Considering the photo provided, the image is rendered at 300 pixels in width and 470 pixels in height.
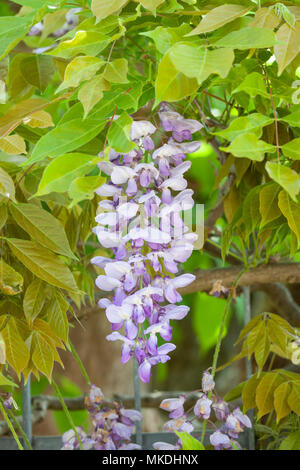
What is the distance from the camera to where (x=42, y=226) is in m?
0.60

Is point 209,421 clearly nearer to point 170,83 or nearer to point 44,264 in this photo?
point 44,264

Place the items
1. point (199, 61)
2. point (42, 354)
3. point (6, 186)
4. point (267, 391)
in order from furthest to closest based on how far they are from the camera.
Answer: point (267, 391) → point (42, 354) → point (6, 186) → point (199, 61)

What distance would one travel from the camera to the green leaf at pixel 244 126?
1.48ft

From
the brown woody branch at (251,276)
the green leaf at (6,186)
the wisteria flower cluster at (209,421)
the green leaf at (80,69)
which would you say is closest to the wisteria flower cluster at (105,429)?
the wisteria flower cluster at (209,421)

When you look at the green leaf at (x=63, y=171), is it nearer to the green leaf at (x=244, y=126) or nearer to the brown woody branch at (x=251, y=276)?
the green leaf at (x=244, y=126)

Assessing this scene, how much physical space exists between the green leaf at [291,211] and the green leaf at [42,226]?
0.66ft

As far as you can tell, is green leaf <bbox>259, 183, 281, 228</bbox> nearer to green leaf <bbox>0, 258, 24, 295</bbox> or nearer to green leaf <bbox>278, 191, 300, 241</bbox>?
green leaf <bbox>278, 191, 300, 241</bbox>

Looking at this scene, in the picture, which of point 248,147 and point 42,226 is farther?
point 42,226

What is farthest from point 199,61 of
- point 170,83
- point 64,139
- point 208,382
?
point 208,382

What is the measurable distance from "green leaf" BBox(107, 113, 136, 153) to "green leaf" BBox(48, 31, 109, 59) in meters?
0.05

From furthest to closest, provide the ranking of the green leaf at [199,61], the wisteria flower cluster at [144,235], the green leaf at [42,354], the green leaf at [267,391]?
the green leaf at [267,391], the green leaf at [42,354], the wisteria flower cluster at [144,235], the green leaf at [199,61]

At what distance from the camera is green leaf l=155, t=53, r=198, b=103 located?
1.38ft

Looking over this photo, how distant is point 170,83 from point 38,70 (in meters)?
0.40
